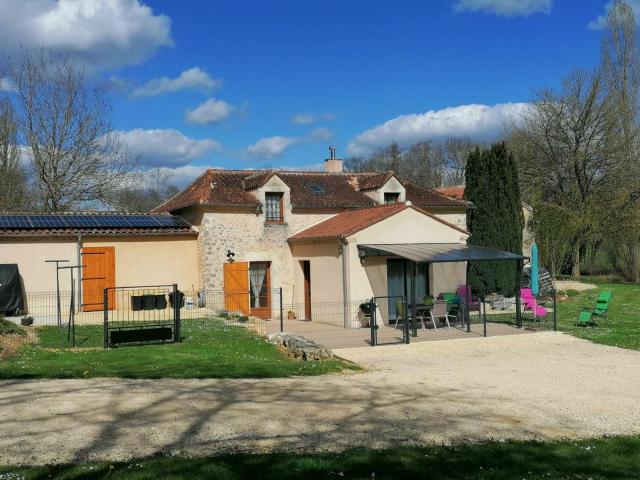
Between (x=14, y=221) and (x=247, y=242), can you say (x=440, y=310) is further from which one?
(x=14, y=221)

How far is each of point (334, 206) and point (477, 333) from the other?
28.7 feet

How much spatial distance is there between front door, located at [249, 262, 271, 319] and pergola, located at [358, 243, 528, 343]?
16.8 ft

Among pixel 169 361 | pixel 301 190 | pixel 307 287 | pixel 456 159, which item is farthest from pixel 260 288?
pixel 456 159

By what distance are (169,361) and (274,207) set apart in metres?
12.2

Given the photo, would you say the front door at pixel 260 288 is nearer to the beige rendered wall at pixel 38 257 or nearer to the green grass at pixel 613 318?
the beige rendered wall at pixel 38 257

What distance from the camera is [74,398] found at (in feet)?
29.2

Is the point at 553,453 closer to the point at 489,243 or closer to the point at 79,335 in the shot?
the point at 79,335

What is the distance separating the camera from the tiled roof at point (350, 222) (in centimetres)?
2083

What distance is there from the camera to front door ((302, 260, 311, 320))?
932 inches

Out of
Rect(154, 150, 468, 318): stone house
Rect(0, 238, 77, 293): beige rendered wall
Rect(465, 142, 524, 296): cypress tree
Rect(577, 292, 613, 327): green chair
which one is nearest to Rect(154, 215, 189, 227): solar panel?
Rect(154, 150, 468, 318): stone house

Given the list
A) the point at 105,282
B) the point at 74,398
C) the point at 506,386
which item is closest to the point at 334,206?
the point at 105,282

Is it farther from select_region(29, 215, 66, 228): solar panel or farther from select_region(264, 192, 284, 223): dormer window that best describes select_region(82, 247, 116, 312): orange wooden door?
select_region(264, 192, 284, 223): dormer window

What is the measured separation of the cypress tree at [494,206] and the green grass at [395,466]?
2027cm

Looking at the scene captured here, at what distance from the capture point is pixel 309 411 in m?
8.48
